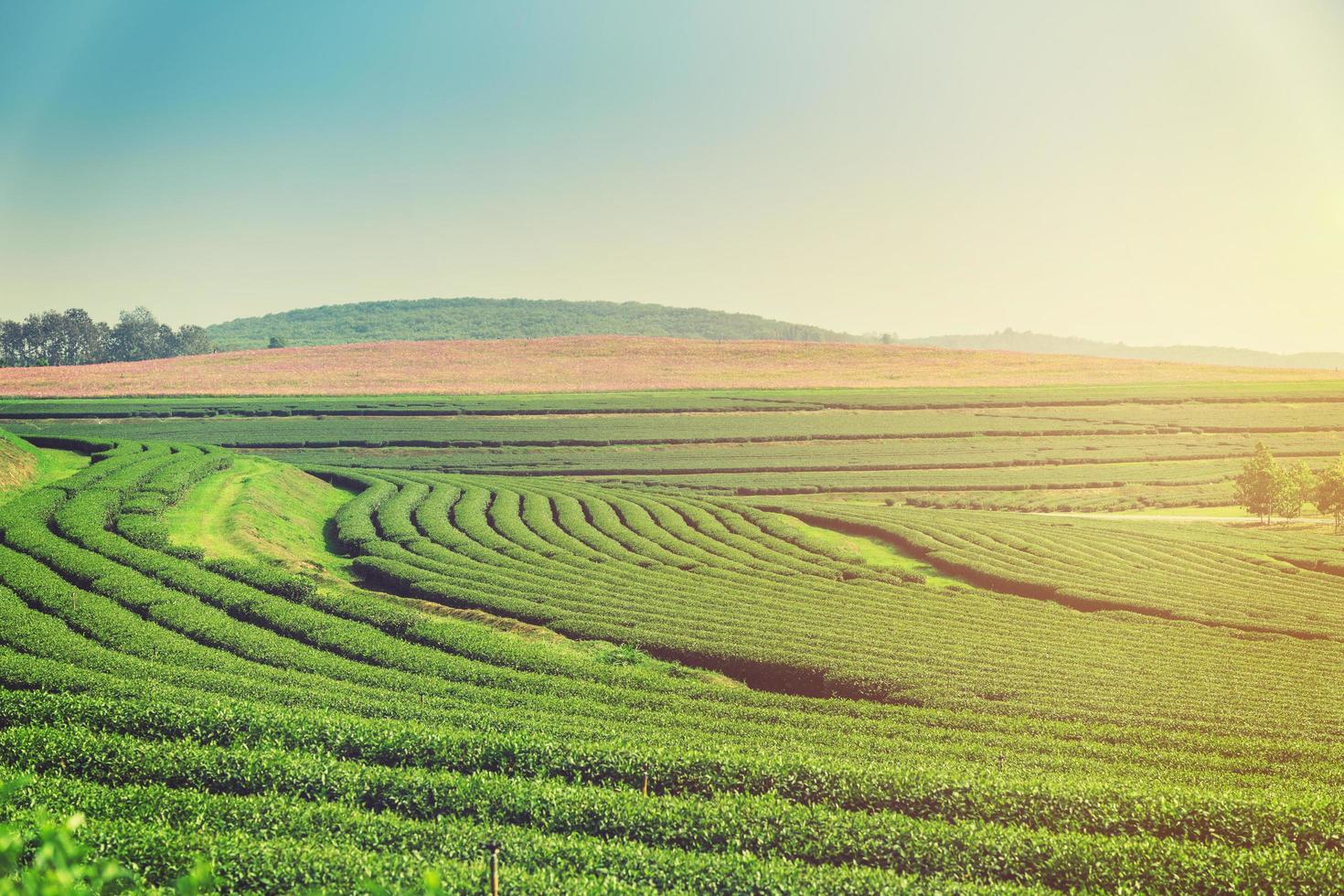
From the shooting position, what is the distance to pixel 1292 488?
6900cm

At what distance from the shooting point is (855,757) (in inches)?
702

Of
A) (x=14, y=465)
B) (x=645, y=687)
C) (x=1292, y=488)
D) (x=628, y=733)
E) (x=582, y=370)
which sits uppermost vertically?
(x=582, y=370)

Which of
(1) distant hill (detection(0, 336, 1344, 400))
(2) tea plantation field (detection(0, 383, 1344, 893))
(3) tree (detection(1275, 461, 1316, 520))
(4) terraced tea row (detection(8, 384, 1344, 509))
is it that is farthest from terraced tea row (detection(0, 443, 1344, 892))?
(1) distant hill (detection(0, 336, 1344, 400))

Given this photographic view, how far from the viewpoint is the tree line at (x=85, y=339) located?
17212 centimetres

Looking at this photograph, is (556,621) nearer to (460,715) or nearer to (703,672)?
(703,672)

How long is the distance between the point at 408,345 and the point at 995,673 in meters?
113

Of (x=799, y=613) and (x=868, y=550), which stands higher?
(x=799, y=613)

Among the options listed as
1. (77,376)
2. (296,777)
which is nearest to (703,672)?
(296,777)

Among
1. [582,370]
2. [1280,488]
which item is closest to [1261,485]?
[1280,488]

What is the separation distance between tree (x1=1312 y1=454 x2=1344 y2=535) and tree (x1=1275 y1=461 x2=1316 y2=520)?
5.74 ft

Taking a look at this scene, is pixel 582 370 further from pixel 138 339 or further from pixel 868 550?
pixel 138 339

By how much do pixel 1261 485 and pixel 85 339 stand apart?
691 feet

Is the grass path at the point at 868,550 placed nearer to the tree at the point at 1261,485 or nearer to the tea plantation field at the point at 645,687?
the tea plantation field at the point at 645,687

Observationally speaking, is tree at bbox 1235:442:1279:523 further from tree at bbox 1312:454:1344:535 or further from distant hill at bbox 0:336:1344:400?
distant hill at bbox 0:336:1344:400
